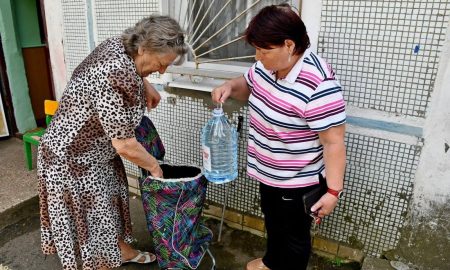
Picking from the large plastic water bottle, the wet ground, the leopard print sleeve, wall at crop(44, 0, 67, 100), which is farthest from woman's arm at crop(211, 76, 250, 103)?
wall at crop(44, 0, 67, 100)

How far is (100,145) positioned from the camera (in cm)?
220

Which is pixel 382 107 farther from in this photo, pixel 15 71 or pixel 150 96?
pixel 15 71

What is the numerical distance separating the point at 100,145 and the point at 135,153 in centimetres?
29

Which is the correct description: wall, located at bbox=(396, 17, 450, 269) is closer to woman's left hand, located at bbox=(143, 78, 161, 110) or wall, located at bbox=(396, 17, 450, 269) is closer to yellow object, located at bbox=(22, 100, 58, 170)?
woman's left hand, located at bbox=(143, 78, 161, 110)

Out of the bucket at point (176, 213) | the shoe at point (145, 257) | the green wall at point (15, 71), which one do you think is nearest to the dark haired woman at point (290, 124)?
the bucket at point (176, 213)

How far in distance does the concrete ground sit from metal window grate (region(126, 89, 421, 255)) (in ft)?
0.83

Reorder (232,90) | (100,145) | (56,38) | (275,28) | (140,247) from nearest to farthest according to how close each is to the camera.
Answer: (275,28) → (100,145) → (232,90) → (140,247) → (56,38)

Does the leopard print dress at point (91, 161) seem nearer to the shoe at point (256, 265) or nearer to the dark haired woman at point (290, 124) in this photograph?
the dark haired woman at point (290, 124)

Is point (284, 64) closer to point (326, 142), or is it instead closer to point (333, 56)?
point (326, 142)

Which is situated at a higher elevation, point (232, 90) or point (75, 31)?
point (75, 31)

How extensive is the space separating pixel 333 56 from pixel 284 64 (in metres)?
0.67

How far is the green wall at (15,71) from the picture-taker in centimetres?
418

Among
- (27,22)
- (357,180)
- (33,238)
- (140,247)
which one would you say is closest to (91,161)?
(140,247)

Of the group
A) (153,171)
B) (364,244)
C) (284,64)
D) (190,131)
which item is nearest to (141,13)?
(190,131)
